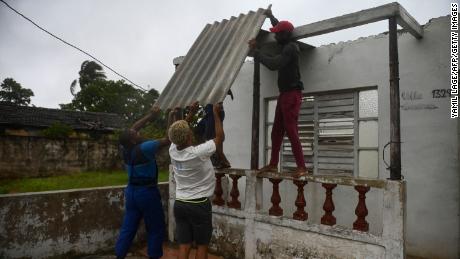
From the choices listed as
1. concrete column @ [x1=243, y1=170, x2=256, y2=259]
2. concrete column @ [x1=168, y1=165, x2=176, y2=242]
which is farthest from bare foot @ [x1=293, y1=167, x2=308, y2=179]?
concrete column @ [x1=168, y1=165, x2=176, y2=242]

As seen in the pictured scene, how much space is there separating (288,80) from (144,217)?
2470mm

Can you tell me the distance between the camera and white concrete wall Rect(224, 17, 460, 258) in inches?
180

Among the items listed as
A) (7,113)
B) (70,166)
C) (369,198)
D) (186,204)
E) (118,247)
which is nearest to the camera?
(186,204)

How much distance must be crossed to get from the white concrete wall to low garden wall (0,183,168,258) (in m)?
3.16

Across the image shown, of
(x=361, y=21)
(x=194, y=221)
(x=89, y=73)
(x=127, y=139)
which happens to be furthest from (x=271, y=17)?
(x=89, y=73)

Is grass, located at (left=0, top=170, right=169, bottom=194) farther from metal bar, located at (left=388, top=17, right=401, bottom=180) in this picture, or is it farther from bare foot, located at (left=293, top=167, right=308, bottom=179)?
metal bar, located at (left=388, top=17, right=401, bottom=180)

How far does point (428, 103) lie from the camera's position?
479 cm

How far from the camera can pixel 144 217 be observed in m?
4.47

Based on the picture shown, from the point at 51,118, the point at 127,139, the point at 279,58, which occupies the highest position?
the point at 51,118

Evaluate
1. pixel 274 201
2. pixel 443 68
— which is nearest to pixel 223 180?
pixel 274 201

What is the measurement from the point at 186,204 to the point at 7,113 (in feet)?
88.0

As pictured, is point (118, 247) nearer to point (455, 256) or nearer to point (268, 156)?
point (268, 156)

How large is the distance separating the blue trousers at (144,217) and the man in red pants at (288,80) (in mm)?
1477

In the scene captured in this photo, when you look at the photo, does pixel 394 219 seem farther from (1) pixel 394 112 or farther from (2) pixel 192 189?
(2) pixel 192 189
